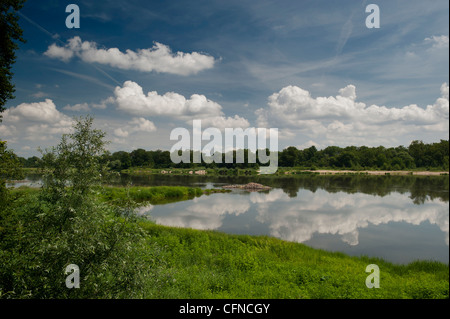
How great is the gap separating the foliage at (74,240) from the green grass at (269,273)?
129cm

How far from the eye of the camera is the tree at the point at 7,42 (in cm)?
1049

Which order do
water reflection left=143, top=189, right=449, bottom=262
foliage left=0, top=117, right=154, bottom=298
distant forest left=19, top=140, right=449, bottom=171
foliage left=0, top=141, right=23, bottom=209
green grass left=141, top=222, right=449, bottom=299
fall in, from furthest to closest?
distant forest left=19, top=140, right=449, bottom=171
water reflection left=143, top=189, right=449, bottom=262
green grass left=141, top=222, right=449, bottom=299
foliage left=0, top=141, right=23, bottom=209
foliage left=0, top=117, right=154, bottom=298

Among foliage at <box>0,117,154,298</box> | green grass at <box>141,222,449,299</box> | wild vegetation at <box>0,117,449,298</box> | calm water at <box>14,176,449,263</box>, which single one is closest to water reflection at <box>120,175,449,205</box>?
calm water at <box>14,176,449,263</box>

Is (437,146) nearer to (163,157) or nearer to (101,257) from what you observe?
(101,257)

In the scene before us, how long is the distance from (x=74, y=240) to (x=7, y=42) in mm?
10087

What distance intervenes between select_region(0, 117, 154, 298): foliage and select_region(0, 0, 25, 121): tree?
607 centimetres

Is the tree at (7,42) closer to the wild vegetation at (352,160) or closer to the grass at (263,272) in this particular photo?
the grass at (263,272)

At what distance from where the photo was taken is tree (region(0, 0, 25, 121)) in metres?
10.5

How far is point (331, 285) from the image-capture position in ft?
35.1

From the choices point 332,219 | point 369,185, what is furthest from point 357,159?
point 332,219

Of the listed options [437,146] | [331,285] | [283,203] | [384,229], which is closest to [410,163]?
[437,146]

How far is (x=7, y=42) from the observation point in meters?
10.8

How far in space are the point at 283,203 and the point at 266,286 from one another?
28.3 meters

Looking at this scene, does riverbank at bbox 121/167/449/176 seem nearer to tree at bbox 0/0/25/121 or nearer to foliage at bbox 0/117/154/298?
tree at bbox 0/0/25/121
